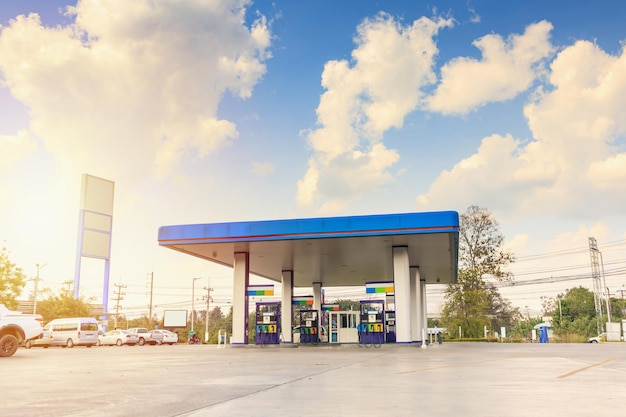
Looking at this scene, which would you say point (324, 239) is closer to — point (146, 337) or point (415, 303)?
point (415, 303)

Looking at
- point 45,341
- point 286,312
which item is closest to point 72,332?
point 45,341

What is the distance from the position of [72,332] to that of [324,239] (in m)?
22.1

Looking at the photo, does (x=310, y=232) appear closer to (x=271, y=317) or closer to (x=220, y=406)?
(x=271, y=317)

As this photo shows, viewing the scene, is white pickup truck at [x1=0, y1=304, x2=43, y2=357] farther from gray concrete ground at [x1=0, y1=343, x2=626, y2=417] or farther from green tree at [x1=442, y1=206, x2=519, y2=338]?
green tree at [x1=442, y1=206, x2=519, y2=338]

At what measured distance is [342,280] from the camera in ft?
166

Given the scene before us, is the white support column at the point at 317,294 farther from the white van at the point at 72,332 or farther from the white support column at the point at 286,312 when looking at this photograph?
the white van at the point at 72,332

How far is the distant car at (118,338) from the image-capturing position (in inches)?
1777

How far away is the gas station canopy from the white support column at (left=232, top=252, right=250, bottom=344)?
1035 millimetres

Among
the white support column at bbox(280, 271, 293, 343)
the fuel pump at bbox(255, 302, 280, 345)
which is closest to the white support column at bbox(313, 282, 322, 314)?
the white support column at bbox(280, 271, 293, 343)

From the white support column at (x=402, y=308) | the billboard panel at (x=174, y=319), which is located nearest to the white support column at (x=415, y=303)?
the white support column at (x=402, y=308)

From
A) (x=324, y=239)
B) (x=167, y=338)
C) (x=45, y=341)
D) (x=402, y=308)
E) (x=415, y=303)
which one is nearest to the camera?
(x=402, y=308)

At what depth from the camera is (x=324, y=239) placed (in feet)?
88.7

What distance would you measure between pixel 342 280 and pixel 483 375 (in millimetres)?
40173

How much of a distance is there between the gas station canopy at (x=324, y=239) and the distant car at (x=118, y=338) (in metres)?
15.0
